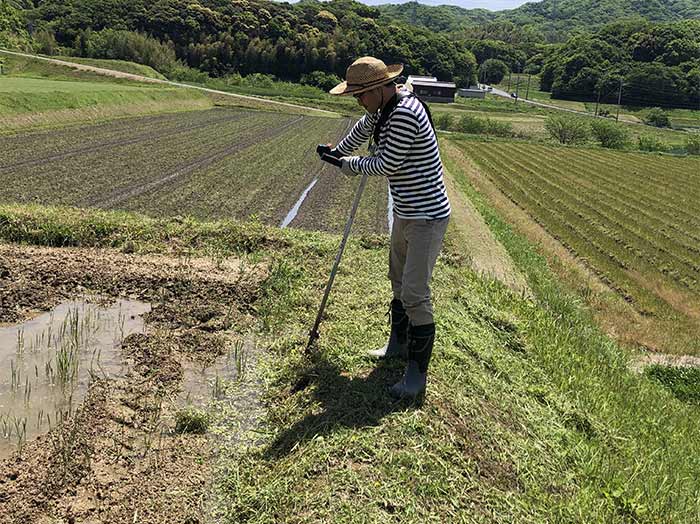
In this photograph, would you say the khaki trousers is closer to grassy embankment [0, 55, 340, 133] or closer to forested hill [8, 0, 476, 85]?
grassy embankment [0, 55, 340, 133]

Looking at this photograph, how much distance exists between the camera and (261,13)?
8325cm

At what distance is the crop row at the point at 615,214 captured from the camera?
1148 cm

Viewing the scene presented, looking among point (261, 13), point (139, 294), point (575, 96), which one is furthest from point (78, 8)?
point (139, 294)

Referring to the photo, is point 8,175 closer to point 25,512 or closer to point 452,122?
point 25,512

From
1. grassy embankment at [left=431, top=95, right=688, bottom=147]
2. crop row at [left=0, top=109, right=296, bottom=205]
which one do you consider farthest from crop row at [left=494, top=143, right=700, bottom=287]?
grassy embankment at [left=431, top=95, right=688, bottom=147]

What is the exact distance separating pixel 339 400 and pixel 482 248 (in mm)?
7419

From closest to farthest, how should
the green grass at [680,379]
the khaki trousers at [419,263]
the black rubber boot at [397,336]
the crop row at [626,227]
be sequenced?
the khaki trousers at [419,263], the black rubber boot at [397,336], the green grass at [680,379], the crop row at [626,227]

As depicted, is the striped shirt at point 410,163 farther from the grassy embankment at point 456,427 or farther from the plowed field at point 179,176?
the plowed field at point 179,176

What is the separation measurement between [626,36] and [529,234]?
101m

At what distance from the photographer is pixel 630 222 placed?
15.9 m

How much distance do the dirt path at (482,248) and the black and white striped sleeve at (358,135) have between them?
15.8 ft

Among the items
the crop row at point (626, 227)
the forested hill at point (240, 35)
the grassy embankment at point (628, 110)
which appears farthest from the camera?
the forested hill at point (240, 35)

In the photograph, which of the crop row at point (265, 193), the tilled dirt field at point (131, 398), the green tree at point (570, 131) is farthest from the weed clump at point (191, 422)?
the green tree at point (570, 131)

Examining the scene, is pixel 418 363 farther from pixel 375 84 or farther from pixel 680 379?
pixel 680 379
